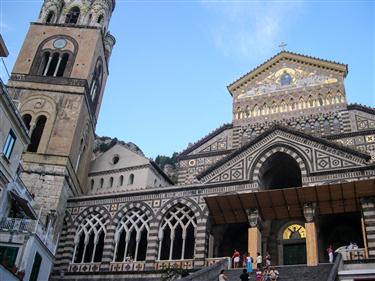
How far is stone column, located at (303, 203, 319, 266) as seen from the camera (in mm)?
20828

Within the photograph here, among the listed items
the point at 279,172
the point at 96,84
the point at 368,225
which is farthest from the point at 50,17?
the point at 368,225

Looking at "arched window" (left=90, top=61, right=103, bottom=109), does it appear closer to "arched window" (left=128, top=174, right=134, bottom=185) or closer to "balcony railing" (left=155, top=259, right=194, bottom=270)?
"arched window" (left=128, top=174, right=134, bottom=185)

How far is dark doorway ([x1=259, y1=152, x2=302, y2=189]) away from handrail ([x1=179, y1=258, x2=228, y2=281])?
5987mm

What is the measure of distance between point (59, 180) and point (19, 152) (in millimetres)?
7170

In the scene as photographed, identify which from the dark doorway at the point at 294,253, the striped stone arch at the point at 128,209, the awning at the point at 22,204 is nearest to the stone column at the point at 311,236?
the dark doorway at the point at 294,253

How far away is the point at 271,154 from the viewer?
24781 mm

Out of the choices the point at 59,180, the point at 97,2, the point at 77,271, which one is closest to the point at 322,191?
the point at 77,271

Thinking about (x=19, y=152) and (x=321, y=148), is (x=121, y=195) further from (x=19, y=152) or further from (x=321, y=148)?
(x=321, y=148)

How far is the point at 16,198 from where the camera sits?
21344mm

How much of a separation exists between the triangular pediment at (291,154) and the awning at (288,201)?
1.41 m

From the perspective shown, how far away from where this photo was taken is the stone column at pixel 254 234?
72.2 feet

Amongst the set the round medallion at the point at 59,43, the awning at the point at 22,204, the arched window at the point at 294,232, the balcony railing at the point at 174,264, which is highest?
the round medallion at the point at 59,43

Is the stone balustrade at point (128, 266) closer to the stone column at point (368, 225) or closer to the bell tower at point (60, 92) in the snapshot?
the bell tower at point (60, 92)

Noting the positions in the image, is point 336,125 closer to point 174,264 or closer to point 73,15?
point 174,264
